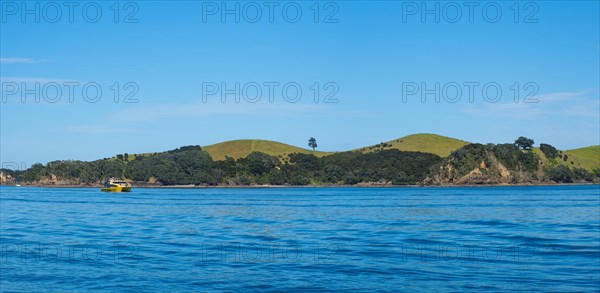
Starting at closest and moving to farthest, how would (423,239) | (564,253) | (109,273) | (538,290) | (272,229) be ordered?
(538,290)
(109,273)
(564,253)
(423,239)
(272,229)

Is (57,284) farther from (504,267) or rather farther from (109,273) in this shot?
(504,267)

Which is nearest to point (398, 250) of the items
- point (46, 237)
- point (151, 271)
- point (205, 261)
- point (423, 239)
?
point (423, 239)

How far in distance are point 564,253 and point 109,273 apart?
24353 mm

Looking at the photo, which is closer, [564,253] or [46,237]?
[564,253]

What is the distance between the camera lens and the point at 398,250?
36.2 meters

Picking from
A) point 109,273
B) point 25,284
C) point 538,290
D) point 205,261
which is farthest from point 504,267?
point 25,284

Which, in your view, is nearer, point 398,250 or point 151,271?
point 151,271

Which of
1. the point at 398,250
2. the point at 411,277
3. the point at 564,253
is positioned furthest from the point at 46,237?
the point at 564,253

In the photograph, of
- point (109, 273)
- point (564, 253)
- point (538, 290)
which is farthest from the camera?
point (564, 253)

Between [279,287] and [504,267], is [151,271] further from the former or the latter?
[504,267]

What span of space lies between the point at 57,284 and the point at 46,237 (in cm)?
1959

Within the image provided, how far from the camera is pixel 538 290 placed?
24.2m

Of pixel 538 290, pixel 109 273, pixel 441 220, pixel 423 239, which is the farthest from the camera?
pixel 441 220

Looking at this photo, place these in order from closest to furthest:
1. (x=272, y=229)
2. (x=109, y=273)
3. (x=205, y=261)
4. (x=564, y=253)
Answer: (x=109, y=273) < (x=205, y=261) < (x=564, y=253) < (x=272, y=229)
